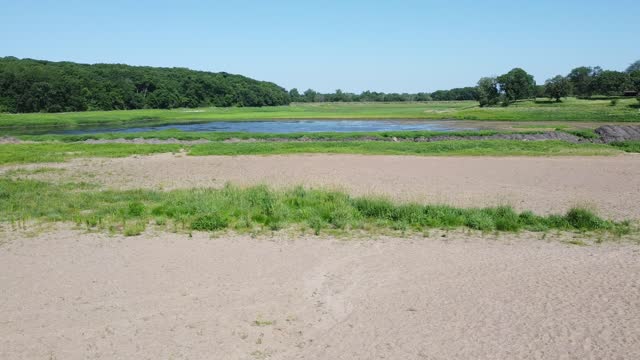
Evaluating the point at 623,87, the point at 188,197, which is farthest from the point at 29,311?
the point at 623,87

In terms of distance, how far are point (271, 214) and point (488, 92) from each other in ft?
365

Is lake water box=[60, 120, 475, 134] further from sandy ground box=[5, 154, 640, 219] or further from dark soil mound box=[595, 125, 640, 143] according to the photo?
sandy ground box=[5, 154, 640, 219]

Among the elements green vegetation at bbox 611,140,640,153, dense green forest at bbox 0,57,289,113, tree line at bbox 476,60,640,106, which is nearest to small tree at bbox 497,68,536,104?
tree line at bbox 476,60,640,106

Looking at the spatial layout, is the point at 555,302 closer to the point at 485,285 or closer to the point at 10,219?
the point at 485,285

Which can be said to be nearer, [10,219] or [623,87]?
[10,219]

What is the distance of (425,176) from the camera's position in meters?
25.7

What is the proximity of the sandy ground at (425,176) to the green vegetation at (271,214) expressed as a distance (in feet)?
7.96

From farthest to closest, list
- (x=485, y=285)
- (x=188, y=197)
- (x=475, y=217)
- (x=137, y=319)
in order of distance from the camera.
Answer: (x=188, y=197) → (x=475, y=217) → (x=485, y=285) → (x=137, y=319)

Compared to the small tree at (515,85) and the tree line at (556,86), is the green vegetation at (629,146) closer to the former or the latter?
the tree line at (556,86)

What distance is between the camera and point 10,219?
53.4 ft

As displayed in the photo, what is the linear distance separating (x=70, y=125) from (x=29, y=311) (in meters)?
73.6

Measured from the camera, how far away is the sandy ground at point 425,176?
776 inches

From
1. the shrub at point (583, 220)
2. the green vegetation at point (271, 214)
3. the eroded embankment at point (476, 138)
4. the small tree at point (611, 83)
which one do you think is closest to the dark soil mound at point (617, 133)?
the eroded embankment at point (476, 138)

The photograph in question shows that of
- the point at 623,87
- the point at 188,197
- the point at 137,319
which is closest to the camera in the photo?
the point at 137,319
